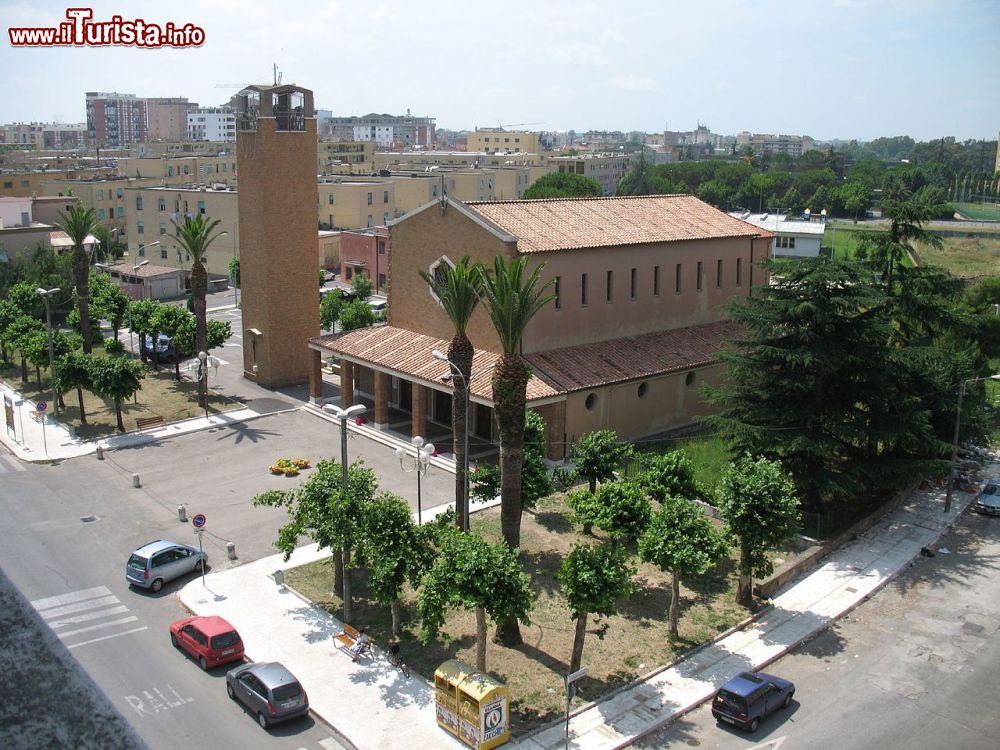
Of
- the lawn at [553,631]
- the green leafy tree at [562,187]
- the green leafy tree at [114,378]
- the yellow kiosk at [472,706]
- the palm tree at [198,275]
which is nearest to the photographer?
the yellow kiosk at [472,706]

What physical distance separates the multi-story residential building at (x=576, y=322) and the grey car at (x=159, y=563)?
12.0 m

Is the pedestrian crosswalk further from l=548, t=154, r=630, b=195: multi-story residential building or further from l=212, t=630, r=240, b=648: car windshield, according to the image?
l=548, t=154, r=630, b=195: multi-story residential building

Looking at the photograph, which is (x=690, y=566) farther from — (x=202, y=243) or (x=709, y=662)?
(x=202, y=243)

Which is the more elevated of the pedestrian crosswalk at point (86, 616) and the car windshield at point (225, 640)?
the car windshield at point (225, 640)

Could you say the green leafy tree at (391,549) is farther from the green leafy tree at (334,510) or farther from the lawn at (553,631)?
the lawn at (553,631)

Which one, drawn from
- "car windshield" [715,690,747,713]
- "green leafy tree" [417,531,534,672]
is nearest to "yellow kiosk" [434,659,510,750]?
"green leafy tree" [417,531,534,672]

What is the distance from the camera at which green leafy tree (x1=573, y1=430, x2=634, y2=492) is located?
1242 inches

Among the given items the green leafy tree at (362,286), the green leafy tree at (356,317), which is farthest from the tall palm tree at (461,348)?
the green leafy tree at (362,286)

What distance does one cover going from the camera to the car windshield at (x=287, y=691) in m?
20.6

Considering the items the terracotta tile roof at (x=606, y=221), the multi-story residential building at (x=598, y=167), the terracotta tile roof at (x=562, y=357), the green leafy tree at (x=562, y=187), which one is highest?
the multi-story residential building at (x=598, y=167)

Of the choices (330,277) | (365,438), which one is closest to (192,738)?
(365,438)

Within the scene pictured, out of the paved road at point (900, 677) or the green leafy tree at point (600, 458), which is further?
the green leafy tree at point (600, 458)

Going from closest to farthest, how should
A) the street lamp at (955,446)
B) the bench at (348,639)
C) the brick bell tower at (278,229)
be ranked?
the bench at (348,639) → the street lamp at (955,446) → the brick bell tower at (278,229)

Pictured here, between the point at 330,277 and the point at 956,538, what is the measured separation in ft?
210
